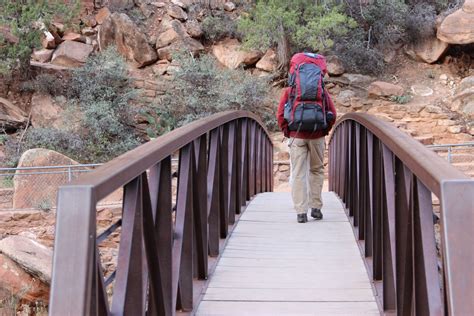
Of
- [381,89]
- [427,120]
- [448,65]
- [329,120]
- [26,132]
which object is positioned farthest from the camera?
[448,65]

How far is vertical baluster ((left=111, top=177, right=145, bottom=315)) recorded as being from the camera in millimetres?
2135

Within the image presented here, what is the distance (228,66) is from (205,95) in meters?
2.82

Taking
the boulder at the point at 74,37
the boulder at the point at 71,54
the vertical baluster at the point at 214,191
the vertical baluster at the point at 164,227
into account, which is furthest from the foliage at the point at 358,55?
the vertical baluster at the point at 164,227

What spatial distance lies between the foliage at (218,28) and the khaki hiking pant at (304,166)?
15487 millimetres

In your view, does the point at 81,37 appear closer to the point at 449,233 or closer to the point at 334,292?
the point at 334,292

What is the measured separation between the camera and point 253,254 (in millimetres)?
4668

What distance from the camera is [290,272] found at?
13.8ft

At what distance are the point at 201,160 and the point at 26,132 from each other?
533 inches

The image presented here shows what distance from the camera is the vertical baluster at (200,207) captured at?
147 inches

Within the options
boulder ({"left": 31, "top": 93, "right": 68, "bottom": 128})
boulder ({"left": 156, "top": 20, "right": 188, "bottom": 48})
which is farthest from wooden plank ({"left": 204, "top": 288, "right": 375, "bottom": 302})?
boulder ({"left": 156, "top": 20, "right": 188, "bottom": 48})

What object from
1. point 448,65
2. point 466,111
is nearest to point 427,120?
point 466,111

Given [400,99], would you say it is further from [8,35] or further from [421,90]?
[8,35]

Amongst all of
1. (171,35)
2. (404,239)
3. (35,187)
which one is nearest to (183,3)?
(171,35)

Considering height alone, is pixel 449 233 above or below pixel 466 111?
below
